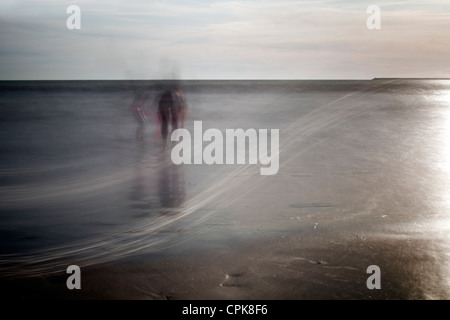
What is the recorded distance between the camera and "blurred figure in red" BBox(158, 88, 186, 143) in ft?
41.9

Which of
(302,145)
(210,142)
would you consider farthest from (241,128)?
(302,145)

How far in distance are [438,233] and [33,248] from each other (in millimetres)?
5283

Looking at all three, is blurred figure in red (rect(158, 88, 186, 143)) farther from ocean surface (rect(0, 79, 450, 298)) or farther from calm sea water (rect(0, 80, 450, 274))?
calm sea water (rect(0, 80, 450, 274))

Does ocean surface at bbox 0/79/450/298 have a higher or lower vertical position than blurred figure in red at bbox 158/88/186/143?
lower

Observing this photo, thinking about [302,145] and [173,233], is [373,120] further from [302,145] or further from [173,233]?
[173,233]

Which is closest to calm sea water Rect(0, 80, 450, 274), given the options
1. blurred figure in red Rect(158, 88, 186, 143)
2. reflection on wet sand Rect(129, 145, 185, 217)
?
reflection on wet sand Rect(129, 145, 185, 217)

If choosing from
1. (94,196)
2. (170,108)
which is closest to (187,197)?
(94,196)

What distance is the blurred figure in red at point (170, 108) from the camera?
12.8 meters

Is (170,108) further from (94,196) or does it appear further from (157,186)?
(94,196)

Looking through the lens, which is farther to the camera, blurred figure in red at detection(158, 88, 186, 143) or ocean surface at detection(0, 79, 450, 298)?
blurred figure in red at detection(158, 88, 186, 143)

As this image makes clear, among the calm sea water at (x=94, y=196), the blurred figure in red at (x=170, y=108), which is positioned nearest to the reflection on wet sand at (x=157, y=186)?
the calm sea water at (x=94, y=196)

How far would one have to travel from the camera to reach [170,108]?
13.6 m

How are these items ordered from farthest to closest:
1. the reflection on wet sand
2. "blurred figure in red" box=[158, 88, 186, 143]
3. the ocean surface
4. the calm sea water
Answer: "blurred figure in red" box=[158, 88, 186, 143], the reflection on wet sand, the ocean surface, the calm sea water

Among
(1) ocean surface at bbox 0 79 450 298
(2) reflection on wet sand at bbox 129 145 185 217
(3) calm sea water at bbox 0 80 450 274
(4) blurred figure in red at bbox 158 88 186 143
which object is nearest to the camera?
(3) calm sea water at bbox 0 80 450 274
